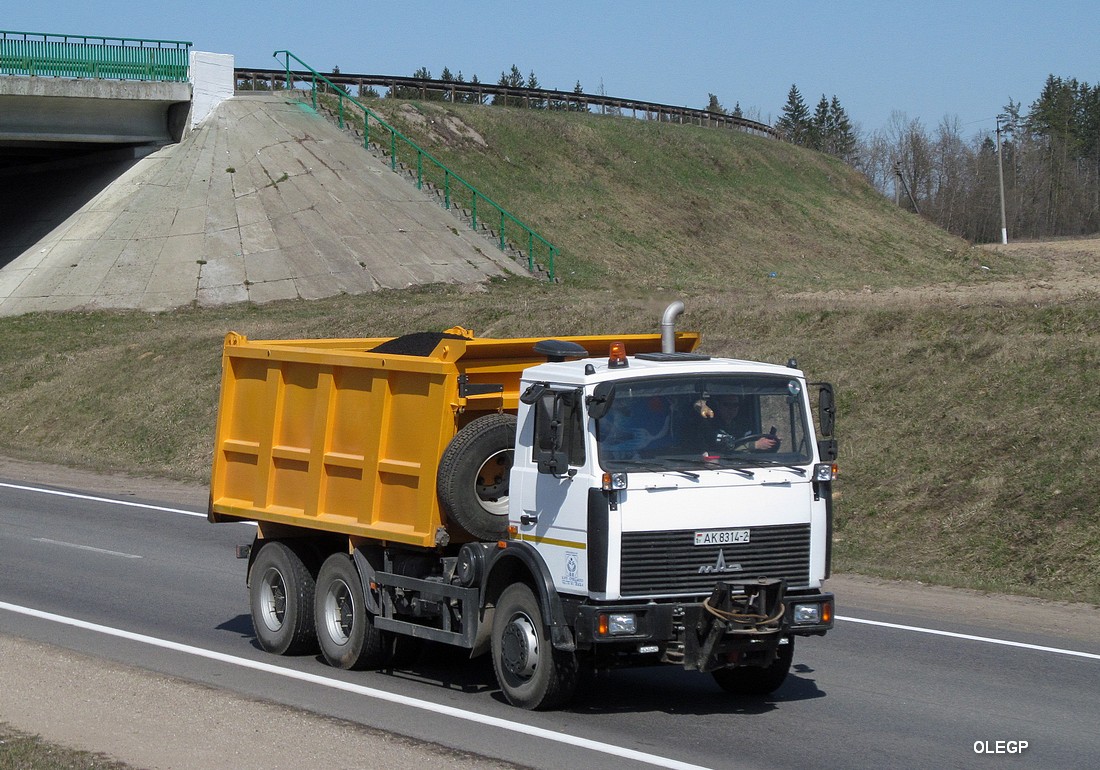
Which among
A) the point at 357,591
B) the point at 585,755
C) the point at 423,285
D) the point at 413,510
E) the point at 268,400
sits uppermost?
the point at 423,285

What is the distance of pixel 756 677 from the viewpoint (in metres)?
8.95

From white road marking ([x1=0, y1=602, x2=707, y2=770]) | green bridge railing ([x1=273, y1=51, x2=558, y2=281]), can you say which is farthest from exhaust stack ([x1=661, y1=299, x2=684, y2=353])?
green bridge railing ([x1=273, y1=51, x2=558, y2=281])

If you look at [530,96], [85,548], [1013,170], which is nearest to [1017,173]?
[1013,170]

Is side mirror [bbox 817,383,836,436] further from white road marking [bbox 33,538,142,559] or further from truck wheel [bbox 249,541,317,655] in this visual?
white road marking [bbox 33,538,142,559]

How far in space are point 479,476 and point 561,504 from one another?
915 millimetres

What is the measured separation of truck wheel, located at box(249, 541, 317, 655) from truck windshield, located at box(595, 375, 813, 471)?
3.56m

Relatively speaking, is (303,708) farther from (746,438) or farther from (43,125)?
(43,125)

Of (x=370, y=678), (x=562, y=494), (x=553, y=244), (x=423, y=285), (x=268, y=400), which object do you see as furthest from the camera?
(x=553, y=244)

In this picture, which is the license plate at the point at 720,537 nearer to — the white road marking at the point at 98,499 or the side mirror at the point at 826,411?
the side mirror at the point at 826,411

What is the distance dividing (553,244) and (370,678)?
37013 millimetres

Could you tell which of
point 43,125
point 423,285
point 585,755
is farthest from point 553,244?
point 585,755

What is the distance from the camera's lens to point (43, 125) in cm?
3962

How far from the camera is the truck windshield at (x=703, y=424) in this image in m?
8.10

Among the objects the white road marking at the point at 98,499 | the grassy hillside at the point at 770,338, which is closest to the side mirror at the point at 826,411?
the grassy hillside at the point at 770,338
